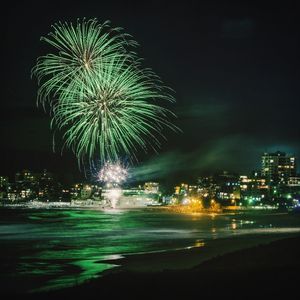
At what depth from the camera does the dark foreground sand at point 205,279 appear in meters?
19.0

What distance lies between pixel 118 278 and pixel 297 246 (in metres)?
14.5

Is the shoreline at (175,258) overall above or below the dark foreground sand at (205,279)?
below

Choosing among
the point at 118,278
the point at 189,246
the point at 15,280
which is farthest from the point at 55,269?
the point at 189,246

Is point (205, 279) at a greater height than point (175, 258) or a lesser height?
greater

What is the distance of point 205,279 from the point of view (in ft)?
72.5

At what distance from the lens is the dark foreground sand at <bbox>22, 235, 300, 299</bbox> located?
19000 mm

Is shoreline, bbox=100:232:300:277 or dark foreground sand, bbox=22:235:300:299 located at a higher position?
dark foreground sand, bbox=22:235:300:299

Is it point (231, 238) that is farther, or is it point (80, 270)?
point (231, 238)

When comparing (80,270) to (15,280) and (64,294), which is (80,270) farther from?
(64,294)

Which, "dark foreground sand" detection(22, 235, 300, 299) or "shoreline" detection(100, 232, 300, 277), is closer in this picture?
"dark foreground sand" detection(22, 235, 300, 299)

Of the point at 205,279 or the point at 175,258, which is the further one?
the point at 175,258

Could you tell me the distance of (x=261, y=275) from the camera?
73.2 feet

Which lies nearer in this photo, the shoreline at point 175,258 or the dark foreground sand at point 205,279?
the dark foreground sand at point 205,279

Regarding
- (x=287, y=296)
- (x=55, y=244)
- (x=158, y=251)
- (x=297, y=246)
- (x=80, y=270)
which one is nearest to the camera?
(x=287, y=296)
